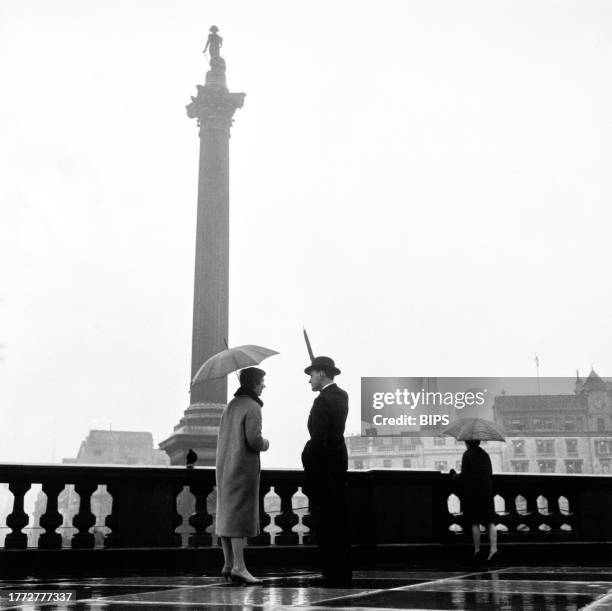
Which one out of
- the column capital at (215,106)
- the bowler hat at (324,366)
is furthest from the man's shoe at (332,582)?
the column capital at (215,106)

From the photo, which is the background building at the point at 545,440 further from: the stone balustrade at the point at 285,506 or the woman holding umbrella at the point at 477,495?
the woman holding umbrella at the point at 477,495

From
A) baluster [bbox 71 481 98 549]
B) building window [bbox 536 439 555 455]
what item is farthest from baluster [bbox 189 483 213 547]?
building window [bbox 536 439 555 455]

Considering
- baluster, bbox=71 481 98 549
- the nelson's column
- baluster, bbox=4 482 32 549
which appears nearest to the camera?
baluster, bbox=4 482 32 549

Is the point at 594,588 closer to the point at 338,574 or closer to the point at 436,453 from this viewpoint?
the point at 338,574

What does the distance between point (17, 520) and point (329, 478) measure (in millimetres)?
3760

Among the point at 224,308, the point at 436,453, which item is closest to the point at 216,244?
the point at 224,308

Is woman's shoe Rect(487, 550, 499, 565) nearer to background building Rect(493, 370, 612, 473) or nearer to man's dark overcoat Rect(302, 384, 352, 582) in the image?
man's dark overcoat Rect(302, 384, 352, 582)

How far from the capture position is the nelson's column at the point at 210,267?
85.8ft

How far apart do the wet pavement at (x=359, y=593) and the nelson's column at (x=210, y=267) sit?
62.9ft

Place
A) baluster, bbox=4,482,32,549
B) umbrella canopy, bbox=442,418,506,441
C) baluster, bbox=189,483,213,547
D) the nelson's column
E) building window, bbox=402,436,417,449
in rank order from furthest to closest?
building window, bbox=402,436,417,449 → the nelson's column → umbrella canopy, bbox=442,418,506,441 → baluster, bbox=189,483,213,547 → baluster, bbox=4,482,32,549

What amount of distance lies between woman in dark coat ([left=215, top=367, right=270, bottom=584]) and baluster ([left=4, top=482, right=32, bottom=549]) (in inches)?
108

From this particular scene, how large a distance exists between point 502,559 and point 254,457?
4.45 metres

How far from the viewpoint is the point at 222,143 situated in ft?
98.6

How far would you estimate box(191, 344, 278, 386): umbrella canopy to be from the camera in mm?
6805
